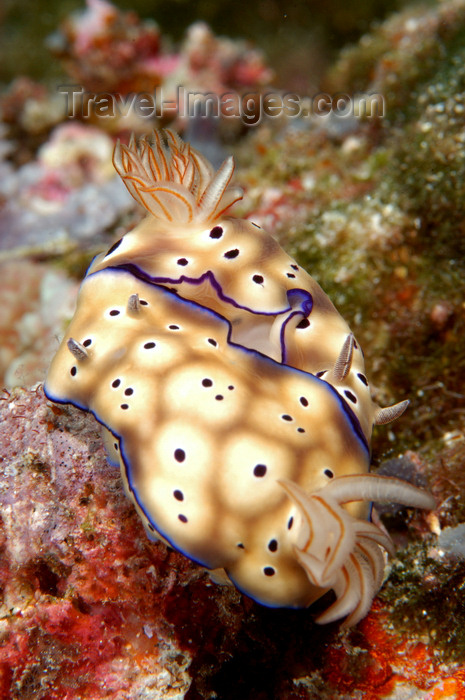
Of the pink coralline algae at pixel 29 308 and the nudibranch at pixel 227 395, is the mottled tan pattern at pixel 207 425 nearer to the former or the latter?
the nudibranch at pixel 227 395

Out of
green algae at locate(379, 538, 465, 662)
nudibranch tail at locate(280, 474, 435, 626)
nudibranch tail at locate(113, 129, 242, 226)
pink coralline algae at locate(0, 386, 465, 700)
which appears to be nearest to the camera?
nudibranch tail at locate(280, 474, 435, 626)

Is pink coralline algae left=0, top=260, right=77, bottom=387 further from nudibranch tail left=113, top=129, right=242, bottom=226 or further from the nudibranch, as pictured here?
the nudibranch

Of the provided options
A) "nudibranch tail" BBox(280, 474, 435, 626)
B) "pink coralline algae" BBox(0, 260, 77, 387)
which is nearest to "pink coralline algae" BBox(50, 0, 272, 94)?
"pink coralline algae" BBox(0, 260, 77, 387)

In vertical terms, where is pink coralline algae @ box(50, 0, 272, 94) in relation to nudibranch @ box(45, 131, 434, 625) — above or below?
above

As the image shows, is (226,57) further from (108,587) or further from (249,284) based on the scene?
(108,587)

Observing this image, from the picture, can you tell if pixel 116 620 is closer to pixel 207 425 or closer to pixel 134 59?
pixel 207 425

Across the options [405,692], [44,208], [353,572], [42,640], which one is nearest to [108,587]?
[42,640]

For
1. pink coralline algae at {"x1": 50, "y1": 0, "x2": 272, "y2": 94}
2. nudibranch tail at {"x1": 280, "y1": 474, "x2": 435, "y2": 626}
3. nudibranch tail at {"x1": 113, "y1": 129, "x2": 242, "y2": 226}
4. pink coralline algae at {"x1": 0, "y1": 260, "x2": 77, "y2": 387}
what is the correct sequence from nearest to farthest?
nudibranch tail at {"x1": 280, "y1": 474, "x2": 435, "y2": 626} → nudibranch tail at {"x1": 113, "y1": 129, "x2": 242, "y2": 226} → pink coralline algae at {"x1": 0, "y1": 260, "x2": 77, "y2": 387} → pink coralline algae at {"x1": 50, "y1": 0, "x2": 272, "y2": 94}
